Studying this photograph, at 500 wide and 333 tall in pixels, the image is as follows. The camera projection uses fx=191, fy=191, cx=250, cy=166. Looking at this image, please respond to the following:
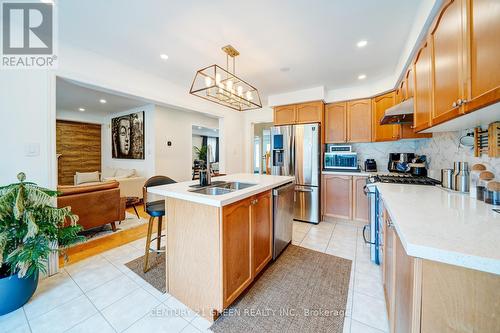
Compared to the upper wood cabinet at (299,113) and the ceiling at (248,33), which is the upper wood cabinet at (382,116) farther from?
the upper wood cabinet at (299,113)

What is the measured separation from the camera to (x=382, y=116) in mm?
2982

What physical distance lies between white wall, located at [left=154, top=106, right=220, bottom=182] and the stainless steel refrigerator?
295cm

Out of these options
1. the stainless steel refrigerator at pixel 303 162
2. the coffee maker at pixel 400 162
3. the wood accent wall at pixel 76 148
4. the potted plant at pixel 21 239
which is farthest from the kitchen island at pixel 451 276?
the wood accent wall at pixel 76 148

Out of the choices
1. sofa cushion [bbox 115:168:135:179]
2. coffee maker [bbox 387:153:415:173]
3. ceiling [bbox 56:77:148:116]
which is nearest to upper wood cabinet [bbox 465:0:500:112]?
coffee maker [bbox 387:153:415:173]

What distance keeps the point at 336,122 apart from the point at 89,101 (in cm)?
577

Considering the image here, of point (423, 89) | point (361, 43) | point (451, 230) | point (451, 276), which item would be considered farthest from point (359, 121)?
point (451, 276)

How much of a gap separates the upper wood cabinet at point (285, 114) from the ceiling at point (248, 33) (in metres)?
0.95

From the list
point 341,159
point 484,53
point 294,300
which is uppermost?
point 484,53

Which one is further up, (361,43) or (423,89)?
(361,43)

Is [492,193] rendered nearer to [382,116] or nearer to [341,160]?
[382,116]

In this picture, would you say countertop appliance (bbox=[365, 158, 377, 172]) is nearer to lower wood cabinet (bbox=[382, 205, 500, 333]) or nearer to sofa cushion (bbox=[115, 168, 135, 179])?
lower wood cabinet (bbox=[382, 205, 500, 333])

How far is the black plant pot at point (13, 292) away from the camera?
1.43 metres

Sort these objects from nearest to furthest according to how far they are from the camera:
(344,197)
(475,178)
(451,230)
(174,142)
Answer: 1. (451,230)
2. (475,178)
3. (344,197)
4. (174,142)

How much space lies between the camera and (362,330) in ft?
4.35
